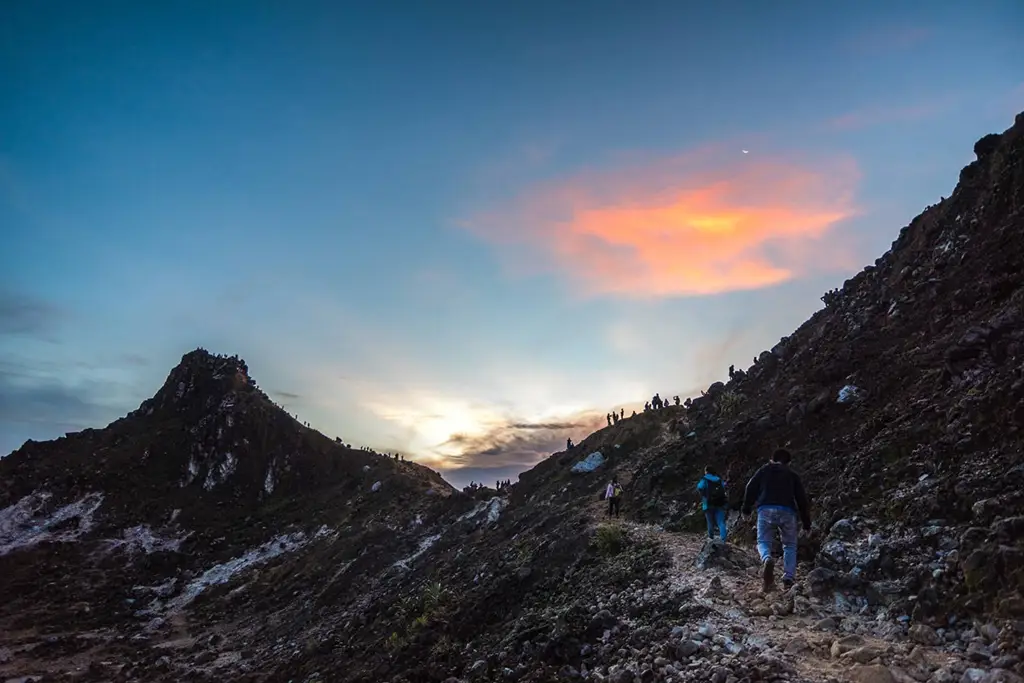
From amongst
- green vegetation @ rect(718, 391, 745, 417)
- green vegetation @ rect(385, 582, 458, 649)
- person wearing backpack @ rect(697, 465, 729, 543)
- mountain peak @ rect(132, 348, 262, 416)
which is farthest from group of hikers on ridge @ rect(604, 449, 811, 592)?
mountain peak @ rect(132, 348, 262, 416)

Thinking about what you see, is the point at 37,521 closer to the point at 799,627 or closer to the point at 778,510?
the point at 778,510

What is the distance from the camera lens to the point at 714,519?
16.9 m

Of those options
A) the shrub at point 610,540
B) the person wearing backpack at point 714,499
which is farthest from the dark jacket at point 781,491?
the shrub at point 610,540

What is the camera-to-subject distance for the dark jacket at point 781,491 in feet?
36.1

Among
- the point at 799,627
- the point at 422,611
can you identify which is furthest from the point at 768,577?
the point at 422,611

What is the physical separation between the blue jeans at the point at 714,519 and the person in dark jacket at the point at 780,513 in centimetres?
477

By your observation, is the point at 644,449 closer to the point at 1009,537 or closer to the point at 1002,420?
the point at 1002,420

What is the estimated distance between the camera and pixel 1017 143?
67.8ft

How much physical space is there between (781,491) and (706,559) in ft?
10.6

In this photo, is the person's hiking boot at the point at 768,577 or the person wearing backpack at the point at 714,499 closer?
the person's hiking boot at the point at 768,577

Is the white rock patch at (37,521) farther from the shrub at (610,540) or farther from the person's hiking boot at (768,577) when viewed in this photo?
the person's hiking boot at (768,577)

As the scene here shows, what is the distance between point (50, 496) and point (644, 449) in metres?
66.1

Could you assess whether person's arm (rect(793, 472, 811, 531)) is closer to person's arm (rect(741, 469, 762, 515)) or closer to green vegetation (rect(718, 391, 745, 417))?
person's arm (rect(741, 469, 762, 515))

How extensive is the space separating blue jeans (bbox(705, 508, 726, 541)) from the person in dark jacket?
15.6ft
